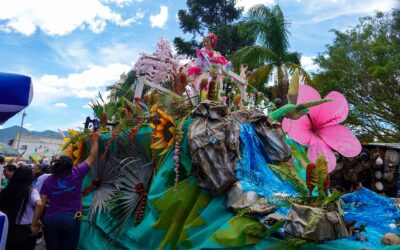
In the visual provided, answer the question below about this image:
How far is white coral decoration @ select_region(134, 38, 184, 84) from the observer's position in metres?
5.16

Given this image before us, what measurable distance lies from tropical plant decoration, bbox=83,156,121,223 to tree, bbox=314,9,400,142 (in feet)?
41.5

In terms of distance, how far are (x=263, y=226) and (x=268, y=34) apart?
12.3 meters

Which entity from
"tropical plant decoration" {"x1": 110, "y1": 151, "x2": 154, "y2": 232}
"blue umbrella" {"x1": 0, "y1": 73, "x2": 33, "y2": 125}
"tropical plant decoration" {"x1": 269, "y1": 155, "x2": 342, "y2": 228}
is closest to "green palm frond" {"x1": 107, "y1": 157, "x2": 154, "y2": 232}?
"tropical plant decoration" {"x1": 110, "y1": 151, "x2": 154, "y2": 232}

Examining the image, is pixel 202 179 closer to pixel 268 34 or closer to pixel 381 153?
pixel 381 153

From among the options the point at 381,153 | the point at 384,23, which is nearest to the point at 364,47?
the point at 384,23

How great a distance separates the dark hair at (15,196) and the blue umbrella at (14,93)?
1.43 metres

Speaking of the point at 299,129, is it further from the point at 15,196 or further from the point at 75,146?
the point at 75,146

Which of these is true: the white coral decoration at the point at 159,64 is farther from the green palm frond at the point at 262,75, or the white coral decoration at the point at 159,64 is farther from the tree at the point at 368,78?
the tree at the point at 368,78

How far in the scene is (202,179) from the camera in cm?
318

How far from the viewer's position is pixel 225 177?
3.07 metres

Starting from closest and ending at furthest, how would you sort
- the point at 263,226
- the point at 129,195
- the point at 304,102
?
the point at 263,226 → the point at 304,102 → the point at 129,195

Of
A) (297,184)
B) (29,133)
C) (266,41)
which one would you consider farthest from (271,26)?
(29,133)

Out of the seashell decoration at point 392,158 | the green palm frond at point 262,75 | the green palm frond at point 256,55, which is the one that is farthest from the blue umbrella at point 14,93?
the green palm frond at point 256,55

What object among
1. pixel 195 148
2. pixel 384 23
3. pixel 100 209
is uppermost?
pixel 384 23
